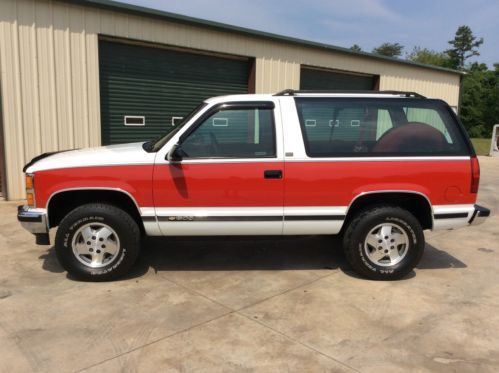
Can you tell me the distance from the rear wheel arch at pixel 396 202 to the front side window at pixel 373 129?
43 centimetres

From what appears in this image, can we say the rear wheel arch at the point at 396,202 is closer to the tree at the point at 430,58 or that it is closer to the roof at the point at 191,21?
the roof at the point at 191,21

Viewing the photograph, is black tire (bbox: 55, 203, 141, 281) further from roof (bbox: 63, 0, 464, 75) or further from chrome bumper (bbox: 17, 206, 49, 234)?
roof (bbox: 63, 0, 464, 75)

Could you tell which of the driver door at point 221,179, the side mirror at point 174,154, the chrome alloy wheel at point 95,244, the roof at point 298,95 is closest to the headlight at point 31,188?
the chrome alloy wheel at point 95,244

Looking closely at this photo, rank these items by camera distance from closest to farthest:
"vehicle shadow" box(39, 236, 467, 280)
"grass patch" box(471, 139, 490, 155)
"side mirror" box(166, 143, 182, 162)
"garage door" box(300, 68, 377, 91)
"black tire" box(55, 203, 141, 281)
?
"side mirror" box(166, 143, 182, 162) < "black tire" box(55, 203, 141, 281) < "vehicle shadow" box(39, 236, 467, 280) < "garage door" box(300, 68, 377, 91) < "grass patch" box(471, 139, 490, 155)

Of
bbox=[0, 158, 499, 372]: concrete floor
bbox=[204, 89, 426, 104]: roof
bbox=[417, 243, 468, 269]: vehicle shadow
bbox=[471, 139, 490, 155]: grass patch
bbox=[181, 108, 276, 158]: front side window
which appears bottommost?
bbox=[0, 158, 499, 372]: concrete floor

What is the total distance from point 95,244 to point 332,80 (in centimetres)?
1168

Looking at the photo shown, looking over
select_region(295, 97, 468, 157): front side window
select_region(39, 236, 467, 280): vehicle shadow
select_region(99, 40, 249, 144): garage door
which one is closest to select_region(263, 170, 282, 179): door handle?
select_region(295, 97, 468, 157): front side window

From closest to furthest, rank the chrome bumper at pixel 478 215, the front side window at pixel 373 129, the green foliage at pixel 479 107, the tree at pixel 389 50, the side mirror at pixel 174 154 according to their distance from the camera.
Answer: the side mirror at pixel 174 154, the front side window at pixel 373 129, the chrome bumper at pixel 478 215, the green foliage at pixel 479 107, the tree at pixel 389 50

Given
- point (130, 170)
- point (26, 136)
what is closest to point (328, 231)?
point (130, 170)

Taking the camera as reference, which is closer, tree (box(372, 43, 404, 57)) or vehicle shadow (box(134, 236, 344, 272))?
vehicle shadow (box(134, 236, 344, 272))

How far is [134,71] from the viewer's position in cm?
1016

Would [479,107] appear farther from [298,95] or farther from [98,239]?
[98,239]

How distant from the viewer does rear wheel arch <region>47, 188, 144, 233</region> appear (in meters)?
4.61

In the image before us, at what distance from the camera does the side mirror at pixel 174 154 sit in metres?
4.42
